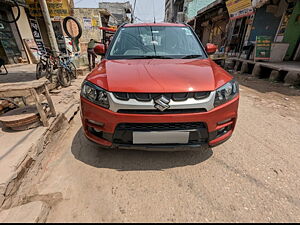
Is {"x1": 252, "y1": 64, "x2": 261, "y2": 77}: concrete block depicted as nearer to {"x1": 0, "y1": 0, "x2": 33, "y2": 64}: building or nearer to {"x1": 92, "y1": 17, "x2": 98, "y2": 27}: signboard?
{"x1": 0, "y1": 0, "x2": 33, "y2": 64}: building

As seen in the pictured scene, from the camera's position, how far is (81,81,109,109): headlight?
1.45m

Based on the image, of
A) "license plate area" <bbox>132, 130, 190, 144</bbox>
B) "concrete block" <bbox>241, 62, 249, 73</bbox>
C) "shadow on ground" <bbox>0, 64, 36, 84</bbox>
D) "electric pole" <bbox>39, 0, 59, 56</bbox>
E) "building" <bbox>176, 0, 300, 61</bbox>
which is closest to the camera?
"license plate area" <bbox>132, 130, 190, 144</bbox>

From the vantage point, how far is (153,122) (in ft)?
4.57

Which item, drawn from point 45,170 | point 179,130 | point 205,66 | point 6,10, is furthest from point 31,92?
point 6,10

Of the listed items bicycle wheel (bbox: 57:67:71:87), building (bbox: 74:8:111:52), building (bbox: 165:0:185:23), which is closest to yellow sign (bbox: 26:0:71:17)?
bicycle wheel (bbox: 57:67:71:87)

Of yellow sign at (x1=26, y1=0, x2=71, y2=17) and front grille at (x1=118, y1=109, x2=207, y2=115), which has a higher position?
yellow sign at (x1=26, y1=0, x2=71, y2=17)

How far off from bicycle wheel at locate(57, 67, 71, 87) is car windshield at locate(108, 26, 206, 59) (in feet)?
10.4

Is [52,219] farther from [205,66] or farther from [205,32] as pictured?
[205,32]

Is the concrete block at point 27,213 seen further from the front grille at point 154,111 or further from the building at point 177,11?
the building at point 177,11

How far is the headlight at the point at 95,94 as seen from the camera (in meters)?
1.45

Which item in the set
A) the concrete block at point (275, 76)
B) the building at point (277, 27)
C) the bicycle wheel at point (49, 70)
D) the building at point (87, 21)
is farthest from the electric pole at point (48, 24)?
the building at point (87, 21)

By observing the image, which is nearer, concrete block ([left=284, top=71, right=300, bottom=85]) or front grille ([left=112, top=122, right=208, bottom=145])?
front grille ([left=112, top=122, right=208, bottom=145])

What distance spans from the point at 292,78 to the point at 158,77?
5820 millimetres

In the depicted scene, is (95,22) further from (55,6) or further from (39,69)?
(39,69)
